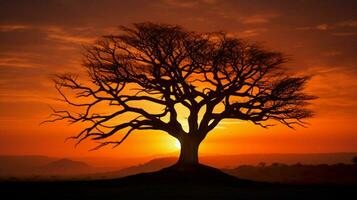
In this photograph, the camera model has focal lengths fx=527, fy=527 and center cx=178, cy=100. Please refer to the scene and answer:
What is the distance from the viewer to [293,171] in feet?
193

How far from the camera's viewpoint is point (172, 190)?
1184 inches

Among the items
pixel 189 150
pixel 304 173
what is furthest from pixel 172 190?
pixel 304 173

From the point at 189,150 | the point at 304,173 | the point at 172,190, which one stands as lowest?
the point at 172,190

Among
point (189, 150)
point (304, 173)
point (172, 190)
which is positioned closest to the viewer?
point (172, 190)

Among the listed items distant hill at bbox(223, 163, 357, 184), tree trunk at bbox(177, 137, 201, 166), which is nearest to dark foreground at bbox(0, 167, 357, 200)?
tree trunk at bbox(177, 137, 201, 166)

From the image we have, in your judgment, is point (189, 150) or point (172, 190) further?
point (189, 150)

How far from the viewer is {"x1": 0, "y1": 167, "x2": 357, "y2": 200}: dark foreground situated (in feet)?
89.2

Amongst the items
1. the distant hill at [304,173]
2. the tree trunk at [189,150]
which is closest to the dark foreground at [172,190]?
the tree trunk at [189,150]

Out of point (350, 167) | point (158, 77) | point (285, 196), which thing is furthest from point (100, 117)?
point (350, 167)

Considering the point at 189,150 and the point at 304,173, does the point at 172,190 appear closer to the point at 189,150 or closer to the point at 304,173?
the point at 189,150

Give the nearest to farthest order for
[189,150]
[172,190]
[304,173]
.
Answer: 1. [172,190]
2. [189,150]
3. [304,173]

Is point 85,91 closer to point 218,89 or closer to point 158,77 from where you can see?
point 158,77

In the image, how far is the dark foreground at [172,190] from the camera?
89.2 ft

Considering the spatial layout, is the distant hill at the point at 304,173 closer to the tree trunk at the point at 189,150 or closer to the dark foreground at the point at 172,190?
the tree trunk at the point at 189,150
